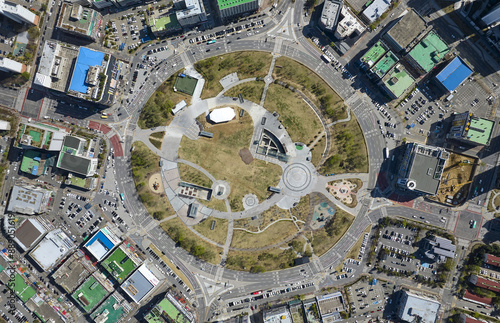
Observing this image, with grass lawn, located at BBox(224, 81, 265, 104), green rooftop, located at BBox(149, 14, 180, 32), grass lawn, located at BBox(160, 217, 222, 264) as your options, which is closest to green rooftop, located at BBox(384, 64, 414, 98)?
grass lawn, located at BBox(224, 81, 265, 104)

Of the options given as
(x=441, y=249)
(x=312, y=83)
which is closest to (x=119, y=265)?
(x=312, y=83)

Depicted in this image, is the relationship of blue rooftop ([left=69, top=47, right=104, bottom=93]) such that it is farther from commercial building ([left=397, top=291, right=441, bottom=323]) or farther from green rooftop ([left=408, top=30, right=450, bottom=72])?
commercial building ([left=397, top=291, right=441, bottom=323])

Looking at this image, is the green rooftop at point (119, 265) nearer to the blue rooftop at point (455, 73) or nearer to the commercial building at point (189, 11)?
the commercial building at point (189, 11)

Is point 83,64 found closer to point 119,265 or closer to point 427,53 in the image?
point 119,265

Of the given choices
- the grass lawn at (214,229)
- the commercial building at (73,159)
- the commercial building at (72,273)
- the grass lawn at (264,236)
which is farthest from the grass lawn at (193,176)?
the commercial building at (72,273)

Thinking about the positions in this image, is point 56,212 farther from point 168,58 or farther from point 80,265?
point 168,58

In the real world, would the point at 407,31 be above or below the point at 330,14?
above
